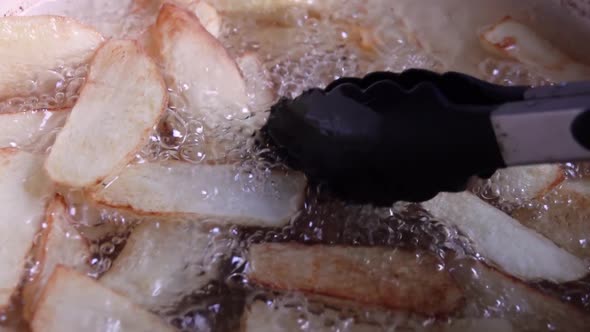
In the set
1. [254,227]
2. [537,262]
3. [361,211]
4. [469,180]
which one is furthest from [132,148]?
[537,262]

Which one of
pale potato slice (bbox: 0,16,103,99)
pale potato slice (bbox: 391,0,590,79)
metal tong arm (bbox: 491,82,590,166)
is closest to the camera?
metal tong arm (bbox: 491,82,590,166)

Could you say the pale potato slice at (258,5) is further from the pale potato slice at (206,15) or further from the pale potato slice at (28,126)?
the pale potato slice at (28,126)

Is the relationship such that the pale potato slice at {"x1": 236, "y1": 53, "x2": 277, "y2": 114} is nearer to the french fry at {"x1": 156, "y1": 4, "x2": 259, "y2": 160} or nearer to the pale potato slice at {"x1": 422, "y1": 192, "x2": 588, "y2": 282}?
the french fry at {"x1": 156, "y1": 4, "x2": 259, "y2": 160}

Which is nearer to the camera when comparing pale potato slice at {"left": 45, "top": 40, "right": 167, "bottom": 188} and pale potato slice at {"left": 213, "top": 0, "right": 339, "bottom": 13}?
pale potato slice at {"left": 45, "top": 40, "right": 167, "bottom": 188}

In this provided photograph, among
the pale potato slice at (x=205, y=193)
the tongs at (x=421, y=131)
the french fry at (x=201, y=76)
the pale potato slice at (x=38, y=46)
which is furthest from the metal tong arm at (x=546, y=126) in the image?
the pale potato slice at (x=38, y=46)

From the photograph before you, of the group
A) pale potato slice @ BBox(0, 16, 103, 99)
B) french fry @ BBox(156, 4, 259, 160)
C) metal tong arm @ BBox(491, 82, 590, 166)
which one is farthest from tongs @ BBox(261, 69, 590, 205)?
pale potato slice @ BBox(0, 16, 103, 99)

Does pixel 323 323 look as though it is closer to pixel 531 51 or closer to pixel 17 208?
pixel 17 208

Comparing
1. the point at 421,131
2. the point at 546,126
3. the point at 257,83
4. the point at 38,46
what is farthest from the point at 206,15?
the point at 546,126
